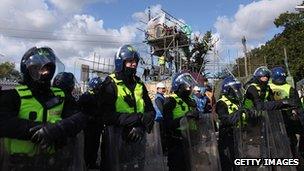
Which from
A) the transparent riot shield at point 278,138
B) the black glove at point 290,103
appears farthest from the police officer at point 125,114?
the black glove at point 290,103

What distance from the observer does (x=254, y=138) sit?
6.25 m

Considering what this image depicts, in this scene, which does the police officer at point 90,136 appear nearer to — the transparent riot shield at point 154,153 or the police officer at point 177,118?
the police officer at point 177,118

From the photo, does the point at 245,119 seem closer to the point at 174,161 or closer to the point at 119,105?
the point at 174,161

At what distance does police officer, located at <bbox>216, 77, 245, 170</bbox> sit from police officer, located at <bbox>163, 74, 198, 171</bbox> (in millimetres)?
580

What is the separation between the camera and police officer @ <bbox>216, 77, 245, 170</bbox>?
255 inches

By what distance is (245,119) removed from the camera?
248 inches

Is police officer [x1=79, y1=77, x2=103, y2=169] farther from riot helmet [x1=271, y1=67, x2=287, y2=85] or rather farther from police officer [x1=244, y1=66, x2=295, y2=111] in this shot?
riot helmet [x1=271, y1=67, x2=287, y2=85]

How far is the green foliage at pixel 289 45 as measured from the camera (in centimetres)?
4041

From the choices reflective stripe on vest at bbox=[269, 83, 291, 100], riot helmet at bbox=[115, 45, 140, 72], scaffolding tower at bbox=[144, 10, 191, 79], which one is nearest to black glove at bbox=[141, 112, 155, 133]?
riot helmet at bbox=[115, 45, 140, 72]

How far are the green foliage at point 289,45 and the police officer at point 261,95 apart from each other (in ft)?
112

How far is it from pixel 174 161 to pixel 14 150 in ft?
9.61

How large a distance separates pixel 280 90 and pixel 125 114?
12.3 ft

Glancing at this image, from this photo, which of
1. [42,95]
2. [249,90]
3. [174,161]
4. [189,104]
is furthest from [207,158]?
[42,95]

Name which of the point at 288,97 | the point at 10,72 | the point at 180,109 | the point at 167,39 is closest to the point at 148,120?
the point at 180,109
